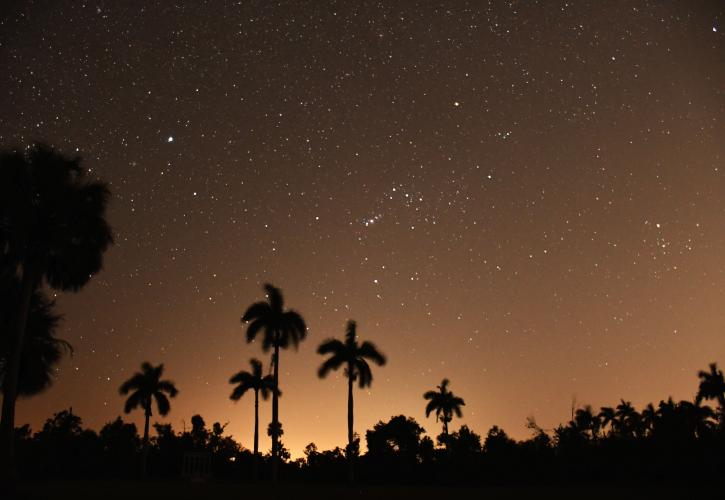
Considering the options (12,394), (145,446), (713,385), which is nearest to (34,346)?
(12,394)

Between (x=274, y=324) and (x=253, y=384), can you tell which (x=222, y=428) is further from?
(x=274, y=324)

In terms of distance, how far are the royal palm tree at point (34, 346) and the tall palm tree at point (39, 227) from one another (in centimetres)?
72

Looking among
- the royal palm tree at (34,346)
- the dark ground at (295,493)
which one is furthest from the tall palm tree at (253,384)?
the royal palm tree at (34,346)

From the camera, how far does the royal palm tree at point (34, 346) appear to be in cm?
2358

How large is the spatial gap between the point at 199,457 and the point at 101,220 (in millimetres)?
32663

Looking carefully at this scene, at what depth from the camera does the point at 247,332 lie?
153 ft

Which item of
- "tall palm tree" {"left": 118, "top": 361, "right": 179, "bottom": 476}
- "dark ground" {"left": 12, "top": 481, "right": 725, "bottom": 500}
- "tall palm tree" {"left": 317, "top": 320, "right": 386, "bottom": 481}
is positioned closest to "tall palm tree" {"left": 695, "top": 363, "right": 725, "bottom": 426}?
"dark ground" {"left": 12, "top": 481, "right": 725, "bottom": 500}

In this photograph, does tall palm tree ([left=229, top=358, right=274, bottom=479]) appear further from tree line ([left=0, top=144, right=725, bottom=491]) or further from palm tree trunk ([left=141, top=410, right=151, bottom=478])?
palm tree trunk ([left=141, top=410, right=151, bottom=478])

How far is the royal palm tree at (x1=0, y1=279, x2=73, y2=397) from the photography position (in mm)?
23578

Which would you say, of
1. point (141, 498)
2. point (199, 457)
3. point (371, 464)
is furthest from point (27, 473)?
point (141, 498)

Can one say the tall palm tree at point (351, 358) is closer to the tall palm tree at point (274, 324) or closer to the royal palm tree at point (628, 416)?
the tall palm tree at point (274, 324)

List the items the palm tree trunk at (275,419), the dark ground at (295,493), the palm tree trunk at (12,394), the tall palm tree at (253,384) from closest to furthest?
the palm tree trunk at (12,394), the dark ground at (295,493), the palm tree trunk at (275,419), the tall palm tree at (253,384)

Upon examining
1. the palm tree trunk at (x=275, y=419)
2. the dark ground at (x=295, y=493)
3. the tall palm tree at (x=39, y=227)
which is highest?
the tall palm tree at (x=39, y=227)

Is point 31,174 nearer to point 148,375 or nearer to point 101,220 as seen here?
point 101,220
